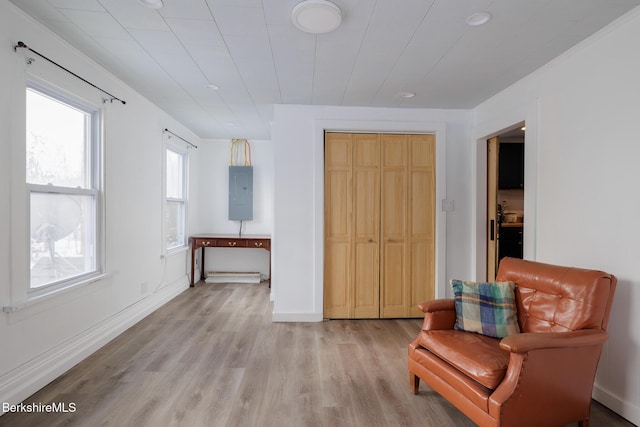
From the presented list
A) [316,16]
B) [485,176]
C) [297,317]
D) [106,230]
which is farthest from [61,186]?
[485,176]

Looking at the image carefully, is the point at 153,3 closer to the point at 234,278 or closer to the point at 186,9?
the point at 186,9

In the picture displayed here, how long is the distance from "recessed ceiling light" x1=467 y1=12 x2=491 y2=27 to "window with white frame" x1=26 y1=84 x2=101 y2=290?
2.93 m

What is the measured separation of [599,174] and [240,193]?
4720 mm

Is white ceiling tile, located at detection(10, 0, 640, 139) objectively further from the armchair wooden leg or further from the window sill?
the armchair wooden leg

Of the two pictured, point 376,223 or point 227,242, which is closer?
point 376,223

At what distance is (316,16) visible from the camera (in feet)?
6.31

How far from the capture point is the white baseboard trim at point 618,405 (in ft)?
6.21

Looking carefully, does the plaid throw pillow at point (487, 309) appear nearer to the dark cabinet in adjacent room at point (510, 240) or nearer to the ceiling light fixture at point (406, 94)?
the ceiling light fixture at point (406, 94)

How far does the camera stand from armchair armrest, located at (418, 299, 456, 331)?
2189 mm

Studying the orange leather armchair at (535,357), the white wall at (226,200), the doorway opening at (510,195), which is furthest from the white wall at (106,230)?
the doorway opening at (510,195)

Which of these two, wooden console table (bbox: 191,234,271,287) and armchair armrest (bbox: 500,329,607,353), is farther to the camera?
wooden console table (bbox: 191,234,271,287)

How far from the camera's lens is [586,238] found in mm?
2234

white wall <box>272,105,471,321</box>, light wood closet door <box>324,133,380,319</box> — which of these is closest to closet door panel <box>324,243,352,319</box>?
light wood closet door <box>324,133,380,319</box>

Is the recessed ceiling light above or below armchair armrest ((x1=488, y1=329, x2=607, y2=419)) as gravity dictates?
above
